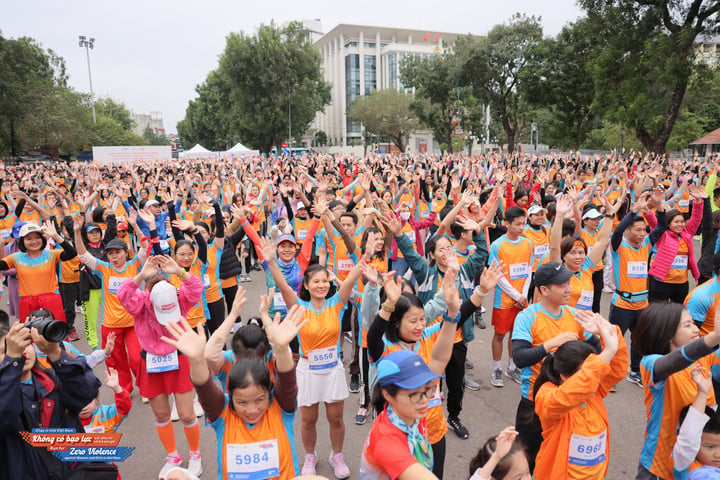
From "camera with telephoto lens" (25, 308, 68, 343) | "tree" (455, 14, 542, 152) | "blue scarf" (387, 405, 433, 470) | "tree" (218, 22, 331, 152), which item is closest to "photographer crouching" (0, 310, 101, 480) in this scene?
"camera with telephoto lens" (25, 308, 68, 343)

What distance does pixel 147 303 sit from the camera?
371cm

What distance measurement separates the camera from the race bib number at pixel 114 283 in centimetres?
496

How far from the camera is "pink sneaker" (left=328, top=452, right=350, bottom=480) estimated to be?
3.84 m

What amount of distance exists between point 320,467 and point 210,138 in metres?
72.0

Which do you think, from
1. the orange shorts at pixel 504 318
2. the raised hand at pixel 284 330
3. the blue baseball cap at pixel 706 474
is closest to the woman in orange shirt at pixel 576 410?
the blue baseball cap at pixel 706 474

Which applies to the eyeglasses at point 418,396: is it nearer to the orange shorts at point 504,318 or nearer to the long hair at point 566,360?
the long hair at point 566,360

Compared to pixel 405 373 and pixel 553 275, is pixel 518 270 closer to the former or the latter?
pixel 553 275

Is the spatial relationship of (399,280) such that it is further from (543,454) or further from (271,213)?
(271,213)

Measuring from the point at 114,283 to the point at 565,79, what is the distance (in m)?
25.0

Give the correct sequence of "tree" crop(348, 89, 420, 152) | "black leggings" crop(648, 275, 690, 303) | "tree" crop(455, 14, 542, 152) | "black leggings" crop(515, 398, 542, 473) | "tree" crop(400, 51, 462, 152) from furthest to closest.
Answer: "tree" crop(348, 89, 420, 152) → "tree" crop(400, 51, 462, 152) → "tree" crop(455, 14, 542, 152) → "black leggings" crop(648, 275, 690, 303) → "black leggings" crop(515, 398, 542, 473)

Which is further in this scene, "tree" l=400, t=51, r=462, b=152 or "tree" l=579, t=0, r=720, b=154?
"tree" l=400, t=51, r=462, b=152

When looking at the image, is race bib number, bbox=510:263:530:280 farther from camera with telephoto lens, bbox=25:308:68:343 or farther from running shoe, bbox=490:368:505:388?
camera with telephoto lens, bbox=25:308:68:343

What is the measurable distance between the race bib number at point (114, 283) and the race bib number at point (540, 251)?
4.85 metres

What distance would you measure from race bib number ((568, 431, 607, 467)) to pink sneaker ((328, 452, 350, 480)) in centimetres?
193
